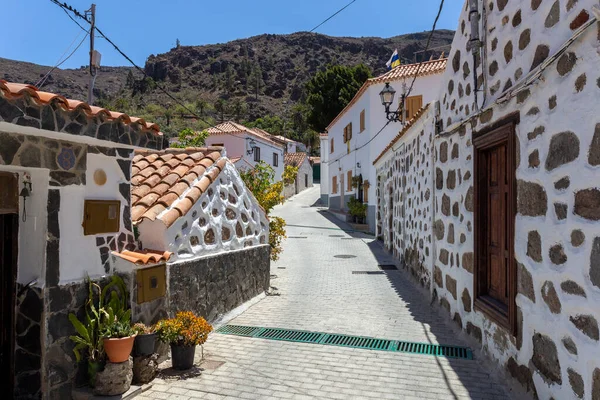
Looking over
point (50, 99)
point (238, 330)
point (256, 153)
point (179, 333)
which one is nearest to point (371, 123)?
point (256, 153)

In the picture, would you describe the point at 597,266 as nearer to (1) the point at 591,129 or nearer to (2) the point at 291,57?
(1) the point at 591,129

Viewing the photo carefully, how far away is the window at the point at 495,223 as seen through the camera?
4117mm

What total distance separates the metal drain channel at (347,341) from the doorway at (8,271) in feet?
9.09

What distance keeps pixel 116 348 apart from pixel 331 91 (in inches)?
1440

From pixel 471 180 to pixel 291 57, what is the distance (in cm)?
10258

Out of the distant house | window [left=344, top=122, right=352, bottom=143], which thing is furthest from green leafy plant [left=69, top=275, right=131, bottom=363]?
the distant house

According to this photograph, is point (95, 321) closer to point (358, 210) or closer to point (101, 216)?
point (101, 216)

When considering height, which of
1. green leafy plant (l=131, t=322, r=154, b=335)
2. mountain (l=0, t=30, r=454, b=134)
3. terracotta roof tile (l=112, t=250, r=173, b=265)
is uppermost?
mountain (l=0, t=30, r=454, b=134)

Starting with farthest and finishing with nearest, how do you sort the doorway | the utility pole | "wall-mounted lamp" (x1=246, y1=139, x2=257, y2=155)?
"wall-mounted lamp" (x1=246, y1=139, x2=257, y2=155) < the utility pole < the doorway

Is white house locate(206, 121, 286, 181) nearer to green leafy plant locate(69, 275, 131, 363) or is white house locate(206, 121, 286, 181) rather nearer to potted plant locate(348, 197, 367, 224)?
potted plant locate(348, 197, 367, 224)

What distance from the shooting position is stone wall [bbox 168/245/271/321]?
5.48 meters

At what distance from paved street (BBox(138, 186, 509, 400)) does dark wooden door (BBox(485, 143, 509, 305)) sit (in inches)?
35.8

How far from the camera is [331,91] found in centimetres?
3856

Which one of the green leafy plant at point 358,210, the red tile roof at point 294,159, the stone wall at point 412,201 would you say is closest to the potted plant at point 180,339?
the stone wall at point 412,201
